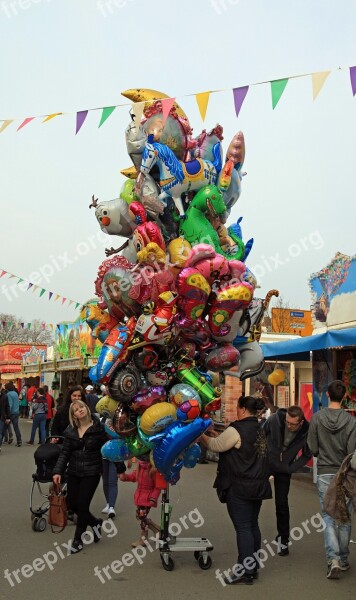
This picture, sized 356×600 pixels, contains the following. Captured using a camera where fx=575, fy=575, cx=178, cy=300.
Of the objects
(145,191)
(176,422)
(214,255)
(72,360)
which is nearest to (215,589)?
(176,422)

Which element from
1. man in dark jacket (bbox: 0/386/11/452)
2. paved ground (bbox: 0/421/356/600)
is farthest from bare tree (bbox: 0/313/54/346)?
paved ground (bbox: 0/421/356/600)

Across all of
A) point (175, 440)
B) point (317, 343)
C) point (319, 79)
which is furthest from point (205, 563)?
point (319, 79)

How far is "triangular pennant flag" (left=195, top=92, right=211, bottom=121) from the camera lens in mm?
5746

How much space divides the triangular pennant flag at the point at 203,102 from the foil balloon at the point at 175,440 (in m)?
3.00

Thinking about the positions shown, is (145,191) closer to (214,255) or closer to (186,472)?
(214,255)

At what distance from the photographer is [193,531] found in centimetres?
648

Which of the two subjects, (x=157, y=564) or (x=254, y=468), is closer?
(x=254, y=468)

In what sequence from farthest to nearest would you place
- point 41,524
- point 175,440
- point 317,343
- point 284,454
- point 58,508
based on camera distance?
point 317,343 < point 41,524 < point 58,508 < point 284,454 < point 175,440

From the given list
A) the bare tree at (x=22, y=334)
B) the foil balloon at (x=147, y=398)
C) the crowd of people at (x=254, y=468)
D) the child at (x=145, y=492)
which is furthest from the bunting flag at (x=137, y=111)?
the bare tree at (x=22, y=334)

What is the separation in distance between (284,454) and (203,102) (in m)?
3.69

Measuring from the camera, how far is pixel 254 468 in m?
4.94

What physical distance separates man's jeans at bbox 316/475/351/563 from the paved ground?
211 mm

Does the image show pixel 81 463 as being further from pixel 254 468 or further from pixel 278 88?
pixel 278 88

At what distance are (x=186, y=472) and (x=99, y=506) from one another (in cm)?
335
